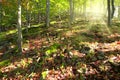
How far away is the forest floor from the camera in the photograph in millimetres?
13398

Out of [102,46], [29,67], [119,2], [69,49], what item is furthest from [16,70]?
[119,2]

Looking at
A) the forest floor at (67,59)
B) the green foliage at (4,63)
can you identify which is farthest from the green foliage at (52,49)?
the green foliage at (4,63)

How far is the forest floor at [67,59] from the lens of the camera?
527 inches

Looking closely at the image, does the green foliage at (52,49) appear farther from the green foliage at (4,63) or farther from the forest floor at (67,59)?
the green foliage at (4,63)

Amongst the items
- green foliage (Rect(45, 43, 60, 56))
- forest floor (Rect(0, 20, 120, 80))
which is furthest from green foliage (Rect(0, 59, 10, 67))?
green foliage (Rect(45, 43, 60, 56))

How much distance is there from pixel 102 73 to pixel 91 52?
3325 millimetres

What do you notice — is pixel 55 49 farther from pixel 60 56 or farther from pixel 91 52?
pixel 91 52

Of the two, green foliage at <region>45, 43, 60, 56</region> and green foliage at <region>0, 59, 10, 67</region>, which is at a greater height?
green foliage at <region>45, 43, 60, 56</region>

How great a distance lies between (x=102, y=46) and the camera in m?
17.5

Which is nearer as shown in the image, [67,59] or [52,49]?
[67,59]

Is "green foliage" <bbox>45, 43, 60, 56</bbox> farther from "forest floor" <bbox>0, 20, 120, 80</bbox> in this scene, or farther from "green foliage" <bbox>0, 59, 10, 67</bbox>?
"green foliage" <bbox>0, 59, 10, 67</bbox>

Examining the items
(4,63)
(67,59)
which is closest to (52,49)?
(67,59)

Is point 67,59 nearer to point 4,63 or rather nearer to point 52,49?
point 52,49

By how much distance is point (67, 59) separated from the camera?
15375 mm
